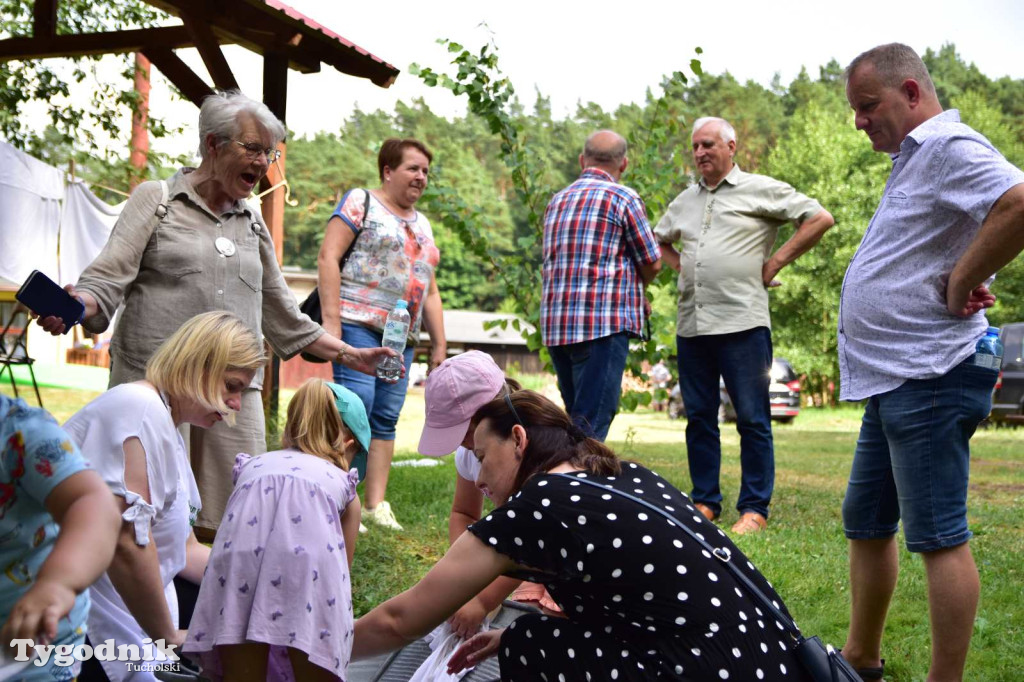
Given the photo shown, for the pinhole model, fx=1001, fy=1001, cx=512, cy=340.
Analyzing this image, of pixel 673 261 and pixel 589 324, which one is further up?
pixel 673 261

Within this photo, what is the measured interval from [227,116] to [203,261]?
1.62ft

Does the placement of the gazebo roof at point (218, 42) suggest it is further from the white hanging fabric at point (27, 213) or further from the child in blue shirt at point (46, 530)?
the child in blue shirt at point (46, 530)

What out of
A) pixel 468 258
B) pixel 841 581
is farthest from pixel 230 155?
pixel 468 258

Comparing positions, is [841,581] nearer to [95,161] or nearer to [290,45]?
A: [290,45]

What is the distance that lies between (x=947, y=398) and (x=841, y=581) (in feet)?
5.33

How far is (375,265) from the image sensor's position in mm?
5074

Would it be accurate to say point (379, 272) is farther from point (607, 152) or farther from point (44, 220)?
point (44, 220)

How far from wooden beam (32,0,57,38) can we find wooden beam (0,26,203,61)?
5 centimetres

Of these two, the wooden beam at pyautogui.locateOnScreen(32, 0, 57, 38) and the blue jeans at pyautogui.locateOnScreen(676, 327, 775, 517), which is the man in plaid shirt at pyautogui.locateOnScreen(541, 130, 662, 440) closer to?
the blue jeans at pyautogui.locateOnScreen(676, 327, 775, 517)

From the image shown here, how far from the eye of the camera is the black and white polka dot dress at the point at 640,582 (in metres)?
2.08

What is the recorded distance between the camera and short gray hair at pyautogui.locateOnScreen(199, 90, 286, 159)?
3.36 meters

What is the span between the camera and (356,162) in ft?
159

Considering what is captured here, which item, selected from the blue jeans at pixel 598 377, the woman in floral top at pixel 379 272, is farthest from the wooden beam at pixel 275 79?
→ the blue jeans at pixel 598 377

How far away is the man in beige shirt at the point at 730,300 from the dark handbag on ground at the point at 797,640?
2955 millimetres
